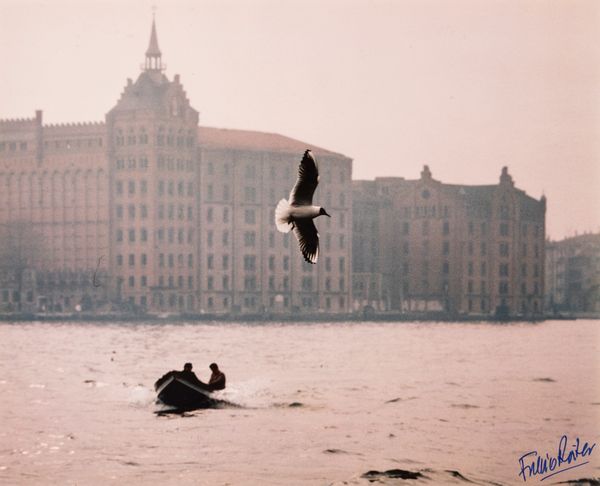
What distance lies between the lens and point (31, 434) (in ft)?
59.5

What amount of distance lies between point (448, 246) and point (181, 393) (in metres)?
Result: 47.5

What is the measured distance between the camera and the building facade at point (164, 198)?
58.9 meters

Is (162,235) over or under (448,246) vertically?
over

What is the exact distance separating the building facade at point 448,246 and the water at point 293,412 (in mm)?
22215

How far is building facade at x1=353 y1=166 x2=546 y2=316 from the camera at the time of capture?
2552 inches

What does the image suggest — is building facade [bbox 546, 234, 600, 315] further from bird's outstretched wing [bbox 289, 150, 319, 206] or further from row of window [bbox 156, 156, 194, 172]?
bird's outstretched wing [bbox 289, 150, 319, 206]

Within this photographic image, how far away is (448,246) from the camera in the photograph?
65938mm

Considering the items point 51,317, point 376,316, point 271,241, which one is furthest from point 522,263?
point 51,317

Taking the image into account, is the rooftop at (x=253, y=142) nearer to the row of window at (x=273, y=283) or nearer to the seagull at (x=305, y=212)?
the row of window at (x=273, y=283)

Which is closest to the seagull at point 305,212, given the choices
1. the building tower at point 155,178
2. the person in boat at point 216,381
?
the person in boat at point 216,381

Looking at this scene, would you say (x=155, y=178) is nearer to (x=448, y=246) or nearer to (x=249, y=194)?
(x=249, y=194)

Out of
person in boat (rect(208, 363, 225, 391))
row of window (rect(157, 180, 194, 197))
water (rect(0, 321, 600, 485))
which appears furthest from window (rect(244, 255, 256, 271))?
person in boat (rect(208, 363, 225, 391))

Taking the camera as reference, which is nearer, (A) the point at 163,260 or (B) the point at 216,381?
(B) the point at 216,381
